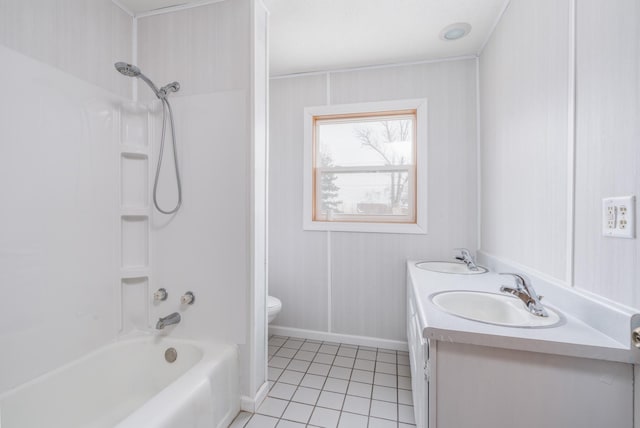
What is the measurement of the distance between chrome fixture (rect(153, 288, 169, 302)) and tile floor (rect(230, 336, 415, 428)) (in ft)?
2.66

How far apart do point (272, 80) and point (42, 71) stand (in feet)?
5.50

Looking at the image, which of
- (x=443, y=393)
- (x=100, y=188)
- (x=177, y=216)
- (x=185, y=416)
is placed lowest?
(x=185, y=416)

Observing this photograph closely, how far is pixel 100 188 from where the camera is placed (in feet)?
5.22

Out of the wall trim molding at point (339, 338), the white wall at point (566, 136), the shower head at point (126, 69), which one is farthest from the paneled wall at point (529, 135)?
the shower head at point (126, 69)

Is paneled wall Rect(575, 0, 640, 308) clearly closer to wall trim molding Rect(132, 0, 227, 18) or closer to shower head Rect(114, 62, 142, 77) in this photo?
wall trim molding Rect(132, 0, 227, 18)

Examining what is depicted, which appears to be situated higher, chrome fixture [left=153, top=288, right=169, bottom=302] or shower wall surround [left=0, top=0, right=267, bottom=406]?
shower wall surround [left=0, top=0, right=267, bottom=406]

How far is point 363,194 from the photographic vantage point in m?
2.53

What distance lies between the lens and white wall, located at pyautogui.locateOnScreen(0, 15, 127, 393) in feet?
3.97

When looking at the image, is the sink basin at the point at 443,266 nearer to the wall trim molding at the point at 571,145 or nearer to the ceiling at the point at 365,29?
the wall trim molding at the point at 571,145

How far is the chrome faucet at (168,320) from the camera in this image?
62.7 inches

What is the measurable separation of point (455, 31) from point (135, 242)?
2.52 meters

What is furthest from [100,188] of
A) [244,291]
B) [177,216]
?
[244,291]

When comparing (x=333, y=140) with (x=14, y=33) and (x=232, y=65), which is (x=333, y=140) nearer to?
(x=232, y=65)

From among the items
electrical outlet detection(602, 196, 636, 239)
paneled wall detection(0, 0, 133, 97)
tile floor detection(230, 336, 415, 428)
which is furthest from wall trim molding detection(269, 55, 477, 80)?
tile floor detection(230, 336, 415, 428)
